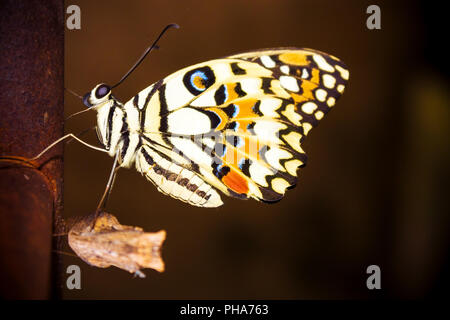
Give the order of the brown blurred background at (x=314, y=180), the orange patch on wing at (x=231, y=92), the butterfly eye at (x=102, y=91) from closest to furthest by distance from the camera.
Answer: the butterfly eye at (x=102, y=91) < the orange patch on wing at (x=231, y=92) < the brown blurred background at (x=314, y=180)

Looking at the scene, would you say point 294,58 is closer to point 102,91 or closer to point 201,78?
point 201,78

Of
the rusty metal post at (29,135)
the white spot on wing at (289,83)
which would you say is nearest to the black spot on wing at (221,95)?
the white spot on wing at (289,83)

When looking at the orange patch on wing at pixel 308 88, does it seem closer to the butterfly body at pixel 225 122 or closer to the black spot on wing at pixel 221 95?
the butterfly body at pixel 225 122

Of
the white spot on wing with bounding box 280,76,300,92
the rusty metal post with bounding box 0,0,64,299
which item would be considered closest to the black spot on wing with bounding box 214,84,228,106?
the white spot on wing with bounding box 280,76,300,92

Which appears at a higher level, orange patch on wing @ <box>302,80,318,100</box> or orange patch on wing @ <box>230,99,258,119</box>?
orange patch on wing @ <box>302,80,318,100</box>

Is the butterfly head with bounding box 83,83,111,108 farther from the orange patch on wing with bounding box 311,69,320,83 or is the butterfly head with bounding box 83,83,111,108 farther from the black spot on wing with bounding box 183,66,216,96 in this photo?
the orange patch on wing with bounding box 311,69,320,83

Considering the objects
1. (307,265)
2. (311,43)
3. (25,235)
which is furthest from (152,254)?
(307,265)

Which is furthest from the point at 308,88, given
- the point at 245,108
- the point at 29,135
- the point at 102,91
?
the point at 29,135
